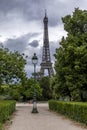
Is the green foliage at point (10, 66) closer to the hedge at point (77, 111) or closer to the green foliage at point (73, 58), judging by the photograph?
the green foliage at point (73, 58)

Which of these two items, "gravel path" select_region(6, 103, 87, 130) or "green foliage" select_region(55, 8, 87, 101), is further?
"green foliage" select_region(55, 8, 87, 101)

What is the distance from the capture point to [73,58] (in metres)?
40.5

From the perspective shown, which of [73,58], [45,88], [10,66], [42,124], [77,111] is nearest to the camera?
[42,124]

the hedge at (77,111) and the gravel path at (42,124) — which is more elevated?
the hedge at (77,111)

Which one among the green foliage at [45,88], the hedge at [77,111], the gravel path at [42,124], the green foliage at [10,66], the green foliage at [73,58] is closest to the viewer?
the gravel path at [42,124]

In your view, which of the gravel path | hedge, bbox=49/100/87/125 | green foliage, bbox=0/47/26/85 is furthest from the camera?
green foliage, bbox=0/47/26/85

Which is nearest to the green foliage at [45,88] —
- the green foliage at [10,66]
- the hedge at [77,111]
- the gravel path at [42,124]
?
the green foliage at [10,66]

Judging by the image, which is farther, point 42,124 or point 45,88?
point 45,88

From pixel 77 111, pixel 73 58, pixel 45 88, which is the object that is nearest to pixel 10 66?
pixel 73 58

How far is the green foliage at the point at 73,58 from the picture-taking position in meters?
39.6

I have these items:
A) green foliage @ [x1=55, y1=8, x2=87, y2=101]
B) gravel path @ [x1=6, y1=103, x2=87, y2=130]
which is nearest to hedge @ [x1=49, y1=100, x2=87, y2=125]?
gravel path @ [x1=6, y1=103, x2=87, y2=130]

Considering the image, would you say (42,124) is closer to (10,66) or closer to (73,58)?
(73,58)

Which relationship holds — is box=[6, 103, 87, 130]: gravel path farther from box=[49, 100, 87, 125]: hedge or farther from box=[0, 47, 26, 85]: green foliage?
box=[0, 47, 26, 85]: green foliage

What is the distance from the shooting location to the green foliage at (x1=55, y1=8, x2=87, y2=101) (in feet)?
130
